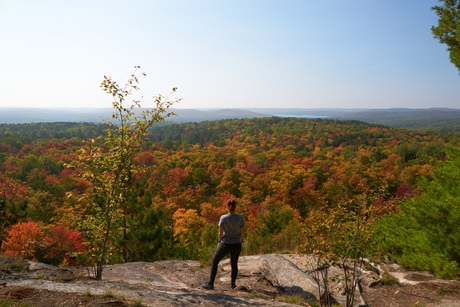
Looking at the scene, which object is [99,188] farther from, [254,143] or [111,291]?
[254,143]

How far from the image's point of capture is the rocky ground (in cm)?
520

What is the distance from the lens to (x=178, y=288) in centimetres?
697

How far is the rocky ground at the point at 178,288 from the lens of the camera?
17.1 ft

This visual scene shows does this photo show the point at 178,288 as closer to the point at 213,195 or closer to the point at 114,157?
the point at 114,157

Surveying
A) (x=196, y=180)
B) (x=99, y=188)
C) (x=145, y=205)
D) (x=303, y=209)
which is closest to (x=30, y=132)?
(x=196, y=180)

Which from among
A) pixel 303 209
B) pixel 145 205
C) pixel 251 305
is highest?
pixel 251 305

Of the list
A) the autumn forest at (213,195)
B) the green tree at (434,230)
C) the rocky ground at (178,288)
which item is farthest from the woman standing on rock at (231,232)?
the green tree at (434,230)

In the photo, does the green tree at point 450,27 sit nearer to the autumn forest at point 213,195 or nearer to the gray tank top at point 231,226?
the autumn forest at point 213,195

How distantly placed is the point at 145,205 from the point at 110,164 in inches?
503

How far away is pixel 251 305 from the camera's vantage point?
543 centimetres

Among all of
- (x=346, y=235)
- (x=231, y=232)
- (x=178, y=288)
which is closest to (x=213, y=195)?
(x=178, y=288)

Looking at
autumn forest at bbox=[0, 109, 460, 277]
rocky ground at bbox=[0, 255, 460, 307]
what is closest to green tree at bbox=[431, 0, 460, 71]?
autumn forest at bbox=[0, 109, 460, 277]

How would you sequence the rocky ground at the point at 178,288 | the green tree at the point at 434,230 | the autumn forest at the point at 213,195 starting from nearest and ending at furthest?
the rocky ground at the point at 178,288
the autumn forest at the point at 213,195
the green tree at the point at 434,230

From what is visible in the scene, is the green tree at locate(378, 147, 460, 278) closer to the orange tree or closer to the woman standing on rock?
the orange tree
